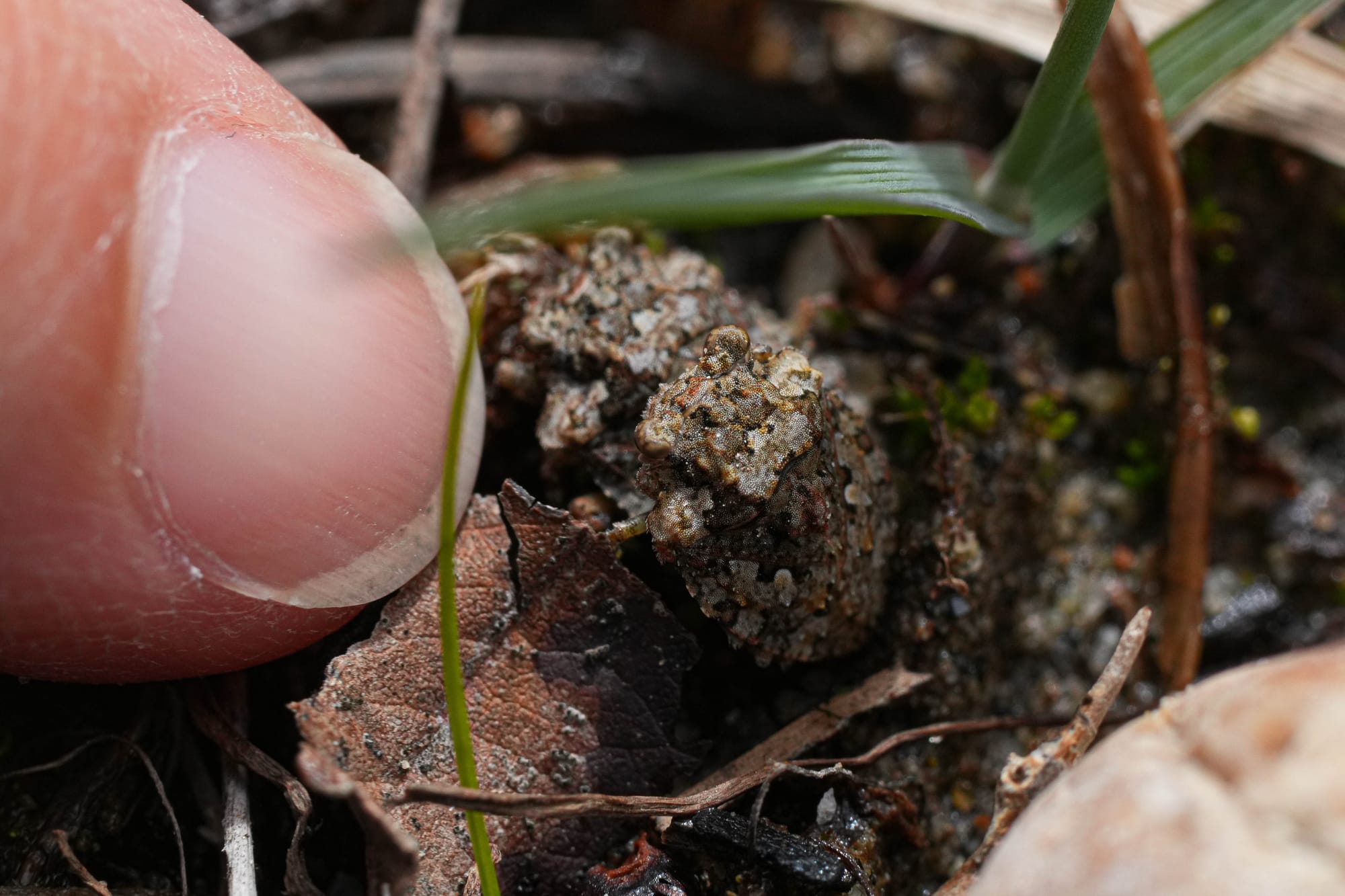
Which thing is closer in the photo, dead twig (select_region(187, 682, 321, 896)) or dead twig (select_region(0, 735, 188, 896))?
dead twig (select_region(187, 682, 321, 896))

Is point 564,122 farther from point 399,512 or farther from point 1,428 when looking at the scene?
point 1,428

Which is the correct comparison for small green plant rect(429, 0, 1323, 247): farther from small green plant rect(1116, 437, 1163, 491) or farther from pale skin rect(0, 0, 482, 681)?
small green plant rect(1116, 437, 1163, 491)

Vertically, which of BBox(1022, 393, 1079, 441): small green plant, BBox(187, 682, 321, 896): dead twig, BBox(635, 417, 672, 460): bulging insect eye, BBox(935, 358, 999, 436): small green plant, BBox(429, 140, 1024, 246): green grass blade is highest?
BBox(429, 140, 1024, 246): green grass blade

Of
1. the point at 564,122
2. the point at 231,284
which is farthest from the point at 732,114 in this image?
the point at 231,284

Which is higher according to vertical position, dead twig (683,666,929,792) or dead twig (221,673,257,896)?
dead twig (221,673,257,896)

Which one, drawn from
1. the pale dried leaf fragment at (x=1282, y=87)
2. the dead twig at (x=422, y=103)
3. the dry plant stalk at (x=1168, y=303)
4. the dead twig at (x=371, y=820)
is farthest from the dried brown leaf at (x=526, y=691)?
the pale dried leaf fragment at (x=1282, y=87)

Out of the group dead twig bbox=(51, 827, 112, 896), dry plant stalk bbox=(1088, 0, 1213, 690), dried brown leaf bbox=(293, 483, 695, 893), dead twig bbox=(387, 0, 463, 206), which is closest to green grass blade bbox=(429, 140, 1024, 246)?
dry plant stalk bbox=(1088, 0, 1213, 690)

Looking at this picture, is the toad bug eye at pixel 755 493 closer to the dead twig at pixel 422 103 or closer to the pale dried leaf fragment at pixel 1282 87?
the dead twig at pixel 422 103
